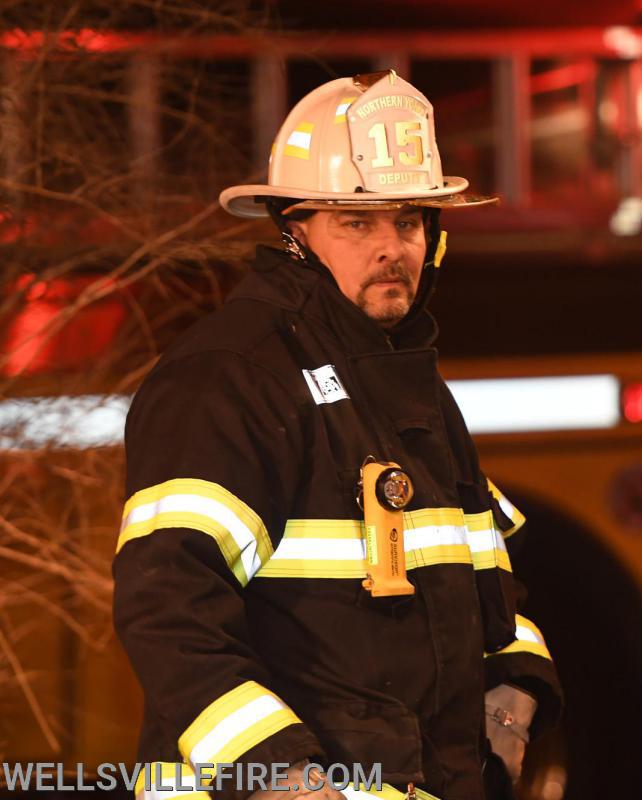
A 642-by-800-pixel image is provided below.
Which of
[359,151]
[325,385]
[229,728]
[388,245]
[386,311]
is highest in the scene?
[359,151]

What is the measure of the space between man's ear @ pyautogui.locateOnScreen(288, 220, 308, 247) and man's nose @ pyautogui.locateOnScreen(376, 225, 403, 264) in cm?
14

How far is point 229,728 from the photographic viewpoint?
6.24ft

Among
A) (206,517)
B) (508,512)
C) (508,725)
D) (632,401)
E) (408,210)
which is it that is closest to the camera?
(206,517)

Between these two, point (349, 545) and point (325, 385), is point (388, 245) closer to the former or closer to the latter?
point (325, 385)

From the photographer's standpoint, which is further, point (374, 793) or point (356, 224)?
point (356, 224)

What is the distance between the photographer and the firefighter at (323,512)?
195 cm

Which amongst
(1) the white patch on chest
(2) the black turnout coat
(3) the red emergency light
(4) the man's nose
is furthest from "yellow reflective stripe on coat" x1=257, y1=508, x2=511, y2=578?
(3) the red emergency light

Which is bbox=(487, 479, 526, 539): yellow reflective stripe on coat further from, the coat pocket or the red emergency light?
the red emergency light

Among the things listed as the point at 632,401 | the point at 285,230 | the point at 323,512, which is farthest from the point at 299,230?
the point at 632,401

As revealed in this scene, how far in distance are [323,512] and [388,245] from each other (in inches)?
20.1

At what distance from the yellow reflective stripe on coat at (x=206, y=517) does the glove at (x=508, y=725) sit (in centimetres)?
72

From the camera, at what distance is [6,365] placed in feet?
12.5

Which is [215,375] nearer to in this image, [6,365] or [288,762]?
[288,762]

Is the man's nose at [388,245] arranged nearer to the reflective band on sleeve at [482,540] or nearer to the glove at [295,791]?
the reflective band on sleeve at [482,540]
